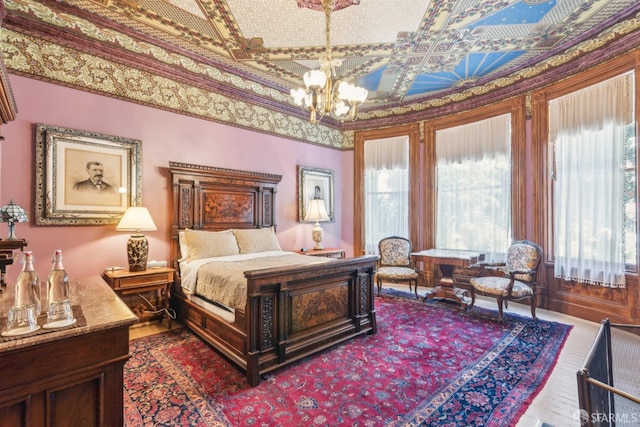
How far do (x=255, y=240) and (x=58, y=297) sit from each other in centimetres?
312

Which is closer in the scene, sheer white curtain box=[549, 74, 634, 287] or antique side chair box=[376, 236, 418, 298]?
sheer white curtain box=[549, 74, 634, 287]

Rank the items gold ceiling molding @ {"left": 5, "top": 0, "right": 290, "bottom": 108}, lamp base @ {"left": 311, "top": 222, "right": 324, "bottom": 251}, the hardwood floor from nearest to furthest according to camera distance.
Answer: the hardwood floor
gold ceiling molding @ {"left": 5, "top": 0, "right": 290, "bottom": 108}
lamp base @ {"left": 311, "top": 222, "right": 324, "bottom": 251}

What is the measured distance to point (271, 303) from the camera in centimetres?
255

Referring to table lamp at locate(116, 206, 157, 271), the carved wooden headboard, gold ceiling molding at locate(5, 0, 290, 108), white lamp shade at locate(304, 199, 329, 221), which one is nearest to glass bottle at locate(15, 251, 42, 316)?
table lamp at locate(116, 206, 157, 271)

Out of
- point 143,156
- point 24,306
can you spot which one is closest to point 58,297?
point 24,306

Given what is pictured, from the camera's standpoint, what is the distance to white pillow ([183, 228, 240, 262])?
148 inches

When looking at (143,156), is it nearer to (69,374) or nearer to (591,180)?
(69,374)

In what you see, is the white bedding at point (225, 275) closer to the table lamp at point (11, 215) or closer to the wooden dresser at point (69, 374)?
the wooden dresser at point (69, 374)

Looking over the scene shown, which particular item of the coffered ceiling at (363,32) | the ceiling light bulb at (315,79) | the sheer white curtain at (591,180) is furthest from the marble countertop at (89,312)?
the sheer white curtain at (591,180)

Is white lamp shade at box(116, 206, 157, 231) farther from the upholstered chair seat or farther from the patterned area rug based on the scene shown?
the upholstered chair seat

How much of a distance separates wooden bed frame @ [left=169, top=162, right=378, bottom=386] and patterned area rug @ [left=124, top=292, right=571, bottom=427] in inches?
5.5

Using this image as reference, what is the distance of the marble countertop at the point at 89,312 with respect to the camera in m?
1.08

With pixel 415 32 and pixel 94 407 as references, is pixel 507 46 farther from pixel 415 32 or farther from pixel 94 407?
pixel 94 407

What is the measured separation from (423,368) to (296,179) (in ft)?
12.6
